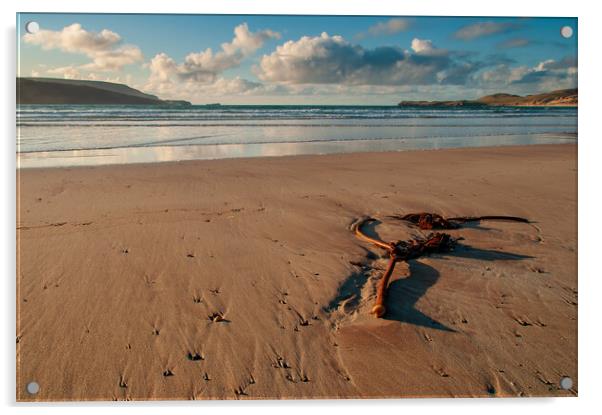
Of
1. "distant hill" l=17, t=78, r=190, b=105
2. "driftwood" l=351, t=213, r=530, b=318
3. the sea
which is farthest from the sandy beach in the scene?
the sea

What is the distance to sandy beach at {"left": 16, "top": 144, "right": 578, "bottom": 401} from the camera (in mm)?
2502

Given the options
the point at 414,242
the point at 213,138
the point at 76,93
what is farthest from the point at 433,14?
the point at 213,138

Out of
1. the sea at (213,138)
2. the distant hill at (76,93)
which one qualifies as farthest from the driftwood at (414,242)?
the sea at (213,138)

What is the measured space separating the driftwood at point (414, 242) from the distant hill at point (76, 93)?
213cm

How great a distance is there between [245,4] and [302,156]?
7.20 meters

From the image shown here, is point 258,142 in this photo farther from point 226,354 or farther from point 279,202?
point 226,354

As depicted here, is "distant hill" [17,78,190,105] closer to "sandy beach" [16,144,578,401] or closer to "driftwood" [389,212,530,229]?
"sandy beach" [16,144,578,401]

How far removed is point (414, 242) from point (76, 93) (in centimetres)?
322

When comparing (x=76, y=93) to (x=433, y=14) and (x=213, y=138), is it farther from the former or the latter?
(x=213, y=138)

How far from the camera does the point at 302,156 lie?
33.6ft

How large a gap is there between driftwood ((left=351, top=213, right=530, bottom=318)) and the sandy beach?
84mm

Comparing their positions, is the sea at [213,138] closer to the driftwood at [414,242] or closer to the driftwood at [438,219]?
the driftwood at [438,219]

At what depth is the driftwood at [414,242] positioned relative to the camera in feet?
10.4

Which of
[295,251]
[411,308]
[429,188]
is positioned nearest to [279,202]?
[295,251]
